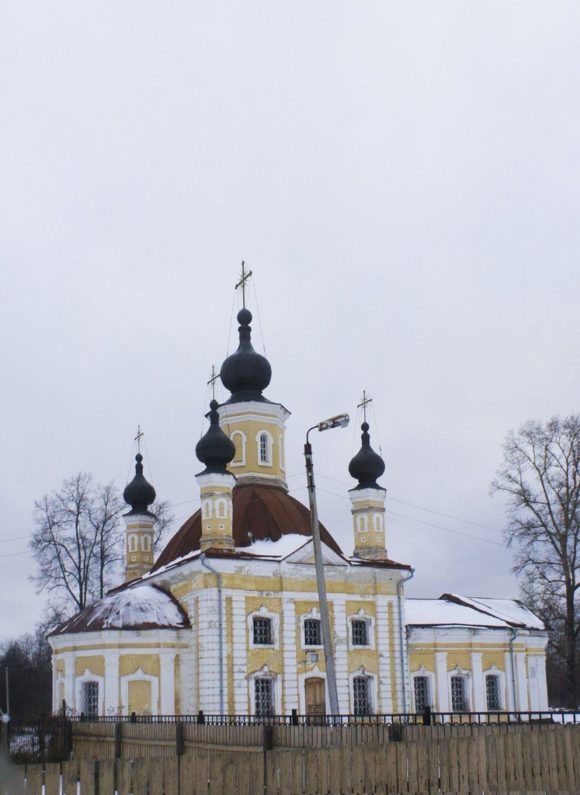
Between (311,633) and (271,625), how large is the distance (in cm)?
149

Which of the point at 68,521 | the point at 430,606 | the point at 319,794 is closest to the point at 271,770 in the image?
the point at 319,794

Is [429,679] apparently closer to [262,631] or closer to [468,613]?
[468,613]

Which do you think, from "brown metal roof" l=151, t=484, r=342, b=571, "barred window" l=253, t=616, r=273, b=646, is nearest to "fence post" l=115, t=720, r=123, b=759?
"barred window" l=253, t=616, r=273, b=646

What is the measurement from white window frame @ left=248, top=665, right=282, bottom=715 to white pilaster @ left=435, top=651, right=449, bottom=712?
301 inches

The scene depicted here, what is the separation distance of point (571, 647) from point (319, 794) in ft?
82.9

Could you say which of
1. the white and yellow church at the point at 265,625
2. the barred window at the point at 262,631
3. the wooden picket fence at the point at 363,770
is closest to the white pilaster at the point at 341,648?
the white and yellow church at the point at 265,625

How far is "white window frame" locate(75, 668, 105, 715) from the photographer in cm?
2869

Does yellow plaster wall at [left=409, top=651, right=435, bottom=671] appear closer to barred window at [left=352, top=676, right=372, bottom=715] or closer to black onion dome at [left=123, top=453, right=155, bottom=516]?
barred window at [left=352, top=676, right=372, bottom=715]

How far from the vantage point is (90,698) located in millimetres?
29203

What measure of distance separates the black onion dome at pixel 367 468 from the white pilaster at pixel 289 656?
698cm

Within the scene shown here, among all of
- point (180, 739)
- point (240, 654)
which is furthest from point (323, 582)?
point (240, 654)

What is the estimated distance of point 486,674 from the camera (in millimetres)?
35844

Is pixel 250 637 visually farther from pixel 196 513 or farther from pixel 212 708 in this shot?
pixel 196 513

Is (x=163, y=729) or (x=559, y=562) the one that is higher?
(x=559, y=562)
